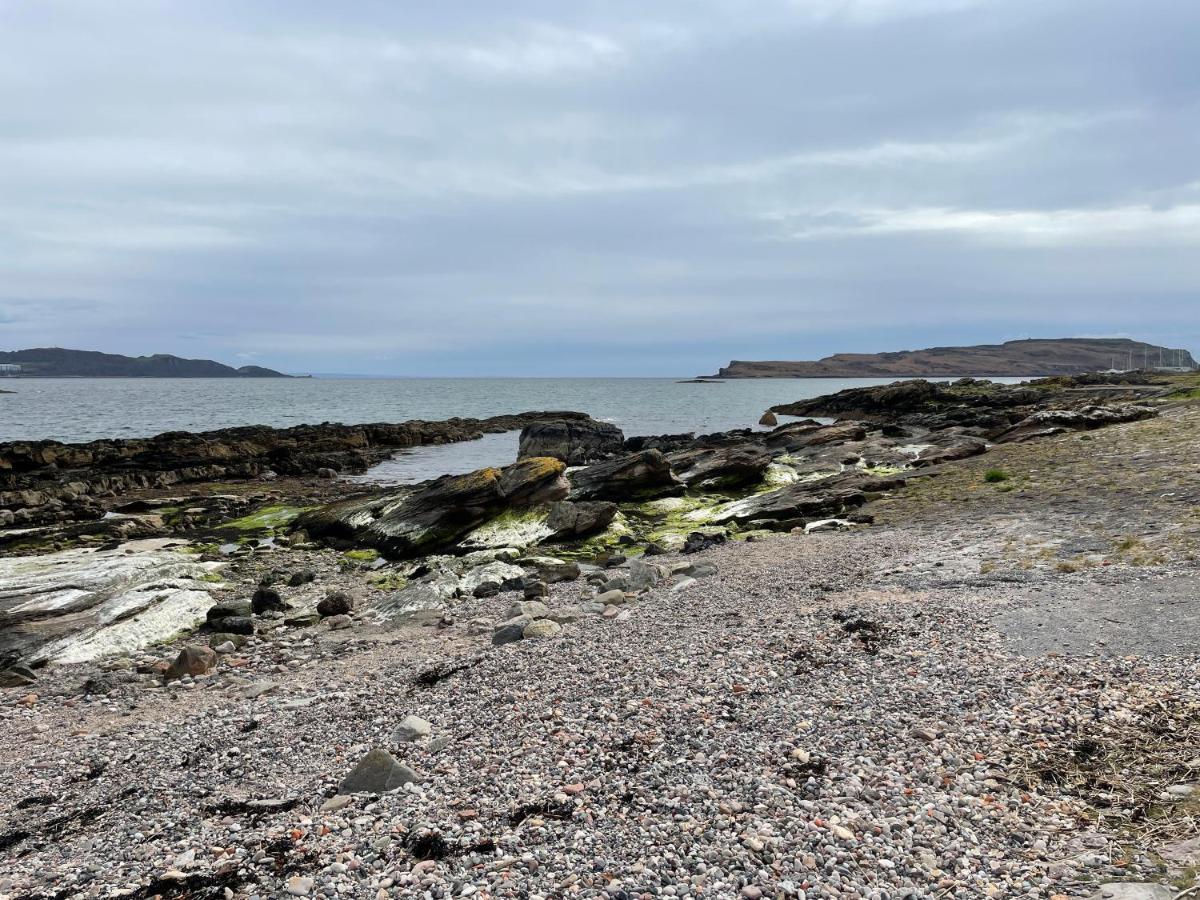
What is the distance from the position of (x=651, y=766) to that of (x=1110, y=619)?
737 cm

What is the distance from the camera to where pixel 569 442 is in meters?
52.1

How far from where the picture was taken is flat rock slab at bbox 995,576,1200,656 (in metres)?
9.41

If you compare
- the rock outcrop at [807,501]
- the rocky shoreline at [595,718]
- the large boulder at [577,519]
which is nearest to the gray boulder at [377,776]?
the rocky shoreline at [595,718]

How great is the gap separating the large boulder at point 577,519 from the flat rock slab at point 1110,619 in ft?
51.0

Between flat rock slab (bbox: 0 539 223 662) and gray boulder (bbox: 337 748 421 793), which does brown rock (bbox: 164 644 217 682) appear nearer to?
flat rock slab (bbox: 0 539 223 662)

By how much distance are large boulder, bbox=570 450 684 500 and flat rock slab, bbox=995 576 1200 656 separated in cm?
2018

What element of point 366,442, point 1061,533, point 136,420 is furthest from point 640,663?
point 136,420

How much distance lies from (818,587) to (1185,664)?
6880 millimetres

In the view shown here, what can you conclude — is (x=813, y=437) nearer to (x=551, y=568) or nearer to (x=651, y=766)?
(x=551, y=568)

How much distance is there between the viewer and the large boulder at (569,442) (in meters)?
51.3

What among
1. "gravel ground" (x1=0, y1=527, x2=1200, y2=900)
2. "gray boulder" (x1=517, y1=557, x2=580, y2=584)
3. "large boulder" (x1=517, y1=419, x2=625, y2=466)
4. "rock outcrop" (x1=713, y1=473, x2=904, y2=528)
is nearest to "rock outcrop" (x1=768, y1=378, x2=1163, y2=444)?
"large boulder" (x1=517, y1=419, x2=625, y2=466)

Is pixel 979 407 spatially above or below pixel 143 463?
above

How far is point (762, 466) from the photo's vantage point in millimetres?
33375

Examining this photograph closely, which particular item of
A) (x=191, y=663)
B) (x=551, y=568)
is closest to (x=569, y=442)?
(x=551, y=568)
